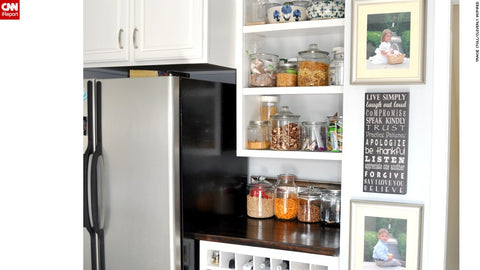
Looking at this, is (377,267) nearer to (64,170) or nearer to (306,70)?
(306,70)

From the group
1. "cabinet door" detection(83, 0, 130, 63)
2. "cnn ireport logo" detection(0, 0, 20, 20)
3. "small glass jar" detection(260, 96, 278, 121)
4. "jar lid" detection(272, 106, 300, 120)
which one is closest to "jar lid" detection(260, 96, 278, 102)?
"small glass jar" detection(260, 96, 278, 121)

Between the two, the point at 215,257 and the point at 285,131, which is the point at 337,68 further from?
the point at 215,257

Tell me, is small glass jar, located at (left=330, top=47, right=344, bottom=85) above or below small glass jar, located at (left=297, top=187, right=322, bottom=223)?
above

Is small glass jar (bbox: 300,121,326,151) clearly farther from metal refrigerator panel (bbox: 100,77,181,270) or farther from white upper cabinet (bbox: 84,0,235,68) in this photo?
metal refrigerator panel (bbox: 100,77,181,270)

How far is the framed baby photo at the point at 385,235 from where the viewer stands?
200 centimetres

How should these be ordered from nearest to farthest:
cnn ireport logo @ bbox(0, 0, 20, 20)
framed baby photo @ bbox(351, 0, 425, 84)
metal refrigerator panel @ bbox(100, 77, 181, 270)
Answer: cnn ireport logo @ bbox(0, 0, 20, 20)
framed baby photo @ bbox(351, 0, 425, 84)
metal refrigerator panel @ bbox(100, 77, 181, 270)

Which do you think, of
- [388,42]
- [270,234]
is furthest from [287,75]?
[270,234]

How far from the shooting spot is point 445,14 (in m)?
1.96

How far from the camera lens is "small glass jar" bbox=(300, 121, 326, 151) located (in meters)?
2.45

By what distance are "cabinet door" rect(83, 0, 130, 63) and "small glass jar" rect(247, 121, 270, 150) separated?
74 cm

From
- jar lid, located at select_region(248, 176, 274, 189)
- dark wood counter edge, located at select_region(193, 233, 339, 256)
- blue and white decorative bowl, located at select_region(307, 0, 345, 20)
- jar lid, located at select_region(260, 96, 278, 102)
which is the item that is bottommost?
dark wood counter edge, located at select_region(193, 233, 339, 256)

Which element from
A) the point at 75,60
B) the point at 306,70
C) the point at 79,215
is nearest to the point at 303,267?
the point at 306,70

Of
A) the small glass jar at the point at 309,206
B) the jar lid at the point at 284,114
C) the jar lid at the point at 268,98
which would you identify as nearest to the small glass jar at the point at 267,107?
the jar lid at the point at 268,98

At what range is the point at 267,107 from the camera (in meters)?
2.67
